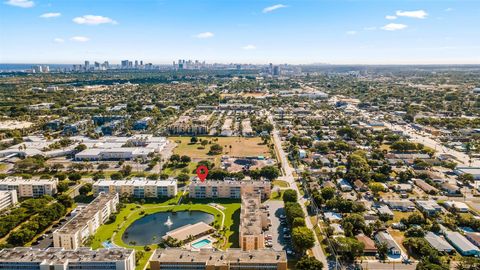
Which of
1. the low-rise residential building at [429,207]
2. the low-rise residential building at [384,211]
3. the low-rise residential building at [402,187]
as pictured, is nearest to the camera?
the low-rise residential building at [384,211]

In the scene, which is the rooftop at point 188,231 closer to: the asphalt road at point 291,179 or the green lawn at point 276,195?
the asphalt road at point 291,179

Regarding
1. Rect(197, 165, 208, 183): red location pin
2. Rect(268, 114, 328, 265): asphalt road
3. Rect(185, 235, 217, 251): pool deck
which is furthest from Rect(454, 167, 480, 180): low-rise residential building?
Rect(185, 235, 217, 251): pool deck

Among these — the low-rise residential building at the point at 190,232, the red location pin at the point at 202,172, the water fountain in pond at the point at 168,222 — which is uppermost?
the red location pin at the point at 202,172

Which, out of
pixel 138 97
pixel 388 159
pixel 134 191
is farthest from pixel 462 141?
pixel 138 97

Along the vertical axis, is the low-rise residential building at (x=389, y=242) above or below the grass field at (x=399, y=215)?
above

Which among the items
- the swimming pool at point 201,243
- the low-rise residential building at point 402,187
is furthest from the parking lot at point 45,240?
the low-rise residential building at point 402,187

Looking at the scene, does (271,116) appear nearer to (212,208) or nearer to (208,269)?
(212,208)

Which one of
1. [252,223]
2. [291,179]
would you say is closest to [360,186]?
[291,179]

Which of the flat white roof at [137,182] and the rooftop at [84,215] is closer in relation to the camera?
the rooftop at [84,215]
